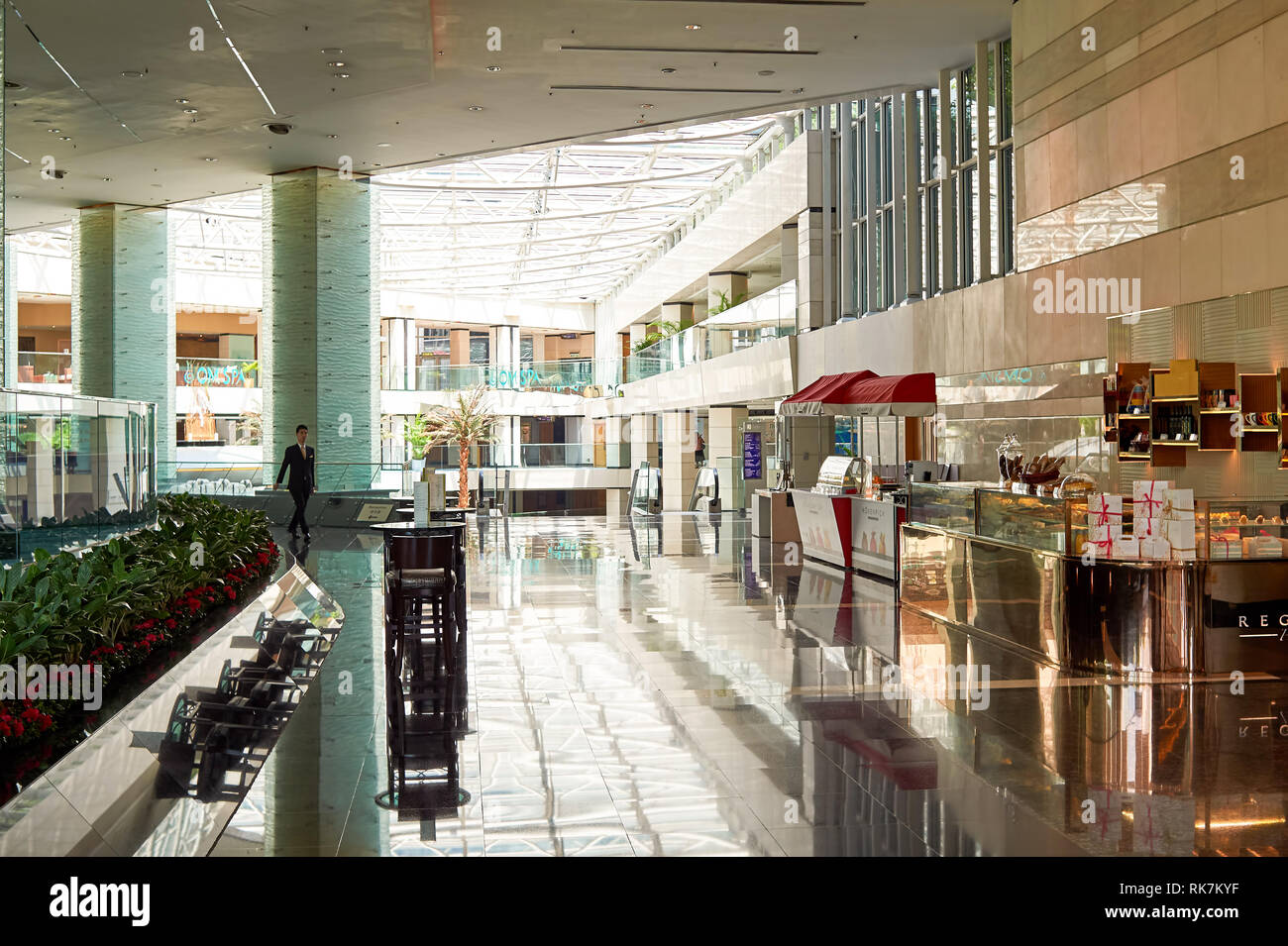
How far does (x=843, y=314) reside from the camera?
20.3m

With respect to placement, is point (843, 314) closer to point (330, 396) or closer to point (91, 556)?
point (330, 396)

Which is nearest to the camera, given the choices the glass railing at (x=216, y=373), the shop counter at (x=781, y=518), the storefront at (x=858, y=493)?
the storefront at (x=858, y=493)

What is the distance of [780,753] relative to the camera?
5.79m

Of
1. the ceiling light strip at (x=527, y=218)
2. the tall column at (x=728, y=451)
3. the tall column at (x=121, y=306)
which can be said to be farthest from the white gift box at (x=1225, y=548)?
the ceiling light strip at (x=527, y=218)

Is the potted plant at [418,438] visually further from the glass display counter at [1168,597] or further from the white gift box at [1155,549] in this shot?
the white gift box at [1155,549]

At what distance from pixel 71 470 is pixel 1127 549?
8588mm

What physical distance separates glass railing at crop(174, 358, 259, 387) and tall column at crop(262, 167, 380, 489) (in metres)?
18.9

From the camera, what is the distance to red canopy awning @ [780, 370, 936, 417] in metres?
13.7

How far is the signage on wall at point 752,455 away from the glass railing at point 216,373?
1967cm

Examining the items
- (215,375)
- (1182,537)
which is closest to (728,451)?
(215,375)

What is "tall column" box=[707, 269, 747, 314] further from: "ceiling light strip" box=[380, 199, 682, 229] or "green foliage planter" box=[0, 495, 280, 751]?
"green foliage planter" box=[0, 495, 280, 751]
